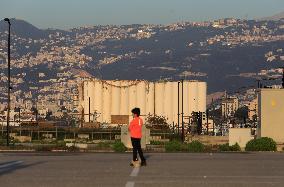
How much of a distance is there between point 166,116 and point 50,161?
5565 inches

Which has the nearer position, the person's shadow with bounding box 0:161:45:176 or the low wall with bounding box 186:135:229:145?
the person's shadow with bounding box 0:161:45:176

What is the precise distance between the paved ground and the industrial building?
84.3 feet

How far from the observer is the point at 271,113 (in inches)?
2168

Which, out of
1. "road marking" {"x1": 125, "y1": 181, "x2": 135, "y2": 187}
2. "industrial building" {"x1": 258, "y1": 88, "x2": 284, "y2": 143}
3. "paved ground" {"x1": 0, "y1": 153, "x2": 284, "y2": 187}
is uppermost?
"industrial building" {"x1": 258, "y1": 88, "x2": 284, "y2": 143}

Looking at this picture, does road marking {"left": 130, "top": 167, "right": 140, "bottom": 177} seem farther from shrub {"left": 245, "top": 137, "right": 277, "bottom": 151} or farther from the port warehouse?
the port warehouse

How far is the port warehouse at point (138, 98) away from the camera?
552ft

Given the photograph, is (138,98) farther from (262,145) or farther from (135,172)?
(135,172)

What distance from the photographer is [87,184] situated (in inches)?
773

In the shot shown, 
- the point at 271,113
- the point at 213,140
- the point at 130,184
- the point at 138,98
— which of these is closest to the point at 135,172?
the point at 130,184

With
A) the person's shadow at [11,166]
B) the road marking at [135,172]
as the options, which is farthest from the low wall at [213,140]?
the road marking at [135,172]

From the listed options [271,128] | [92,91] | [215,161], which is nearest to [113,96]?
[92,91]

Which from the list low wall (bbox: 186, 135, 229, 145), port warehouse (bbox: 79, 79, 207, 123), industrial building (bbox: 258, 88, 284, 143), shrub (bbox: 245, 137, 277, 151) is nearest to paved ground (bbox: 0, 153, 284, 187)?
shrub (bbox: 245, 137, 277, 151)

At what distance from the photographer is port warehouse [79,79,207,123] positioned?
168m

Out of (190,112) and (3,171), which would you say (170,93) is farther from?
(3,171)
